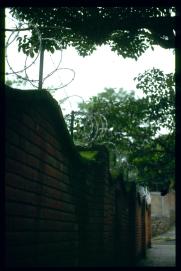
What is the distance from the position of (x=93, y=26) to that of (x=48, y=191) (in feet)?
18.9

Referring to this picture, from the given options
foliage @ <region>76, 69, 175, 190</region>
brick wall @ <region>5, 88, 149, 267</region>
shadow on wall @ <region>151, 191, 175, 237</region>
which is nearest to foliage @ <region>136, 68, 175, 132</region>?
foliage @ <region>76, 69, 175, 190</region>

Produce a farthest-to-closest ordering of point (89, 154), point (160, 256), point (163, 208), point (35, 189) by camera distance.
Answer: point (163, 208)
point (160, 256)
point (89, 154)
point (35, 189)

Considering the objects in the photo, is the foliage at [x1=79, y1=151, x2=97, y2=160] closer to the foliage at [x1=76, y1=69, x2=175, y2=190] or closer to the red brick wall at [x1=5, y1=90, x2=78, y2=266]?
the red brick wall at [x1=5, y1=90, x2=78, y2=266]

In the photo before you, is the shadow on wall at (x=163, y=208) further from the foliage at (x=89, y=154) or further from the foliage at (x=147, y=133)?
the foliage at (x=89, y=154)

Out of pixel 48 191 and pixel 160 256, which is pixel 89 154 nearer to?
pixel 48 191

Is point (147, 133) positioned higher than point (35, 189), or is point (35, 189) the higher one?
point (147, 133)

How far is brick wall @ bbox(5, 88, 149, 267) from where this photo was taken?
3814 mm

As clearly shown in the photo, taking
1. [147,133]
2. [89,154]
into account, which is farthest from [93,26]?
[147,133]

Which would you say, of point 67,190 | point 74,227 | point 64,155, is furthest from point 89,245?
point 64,155

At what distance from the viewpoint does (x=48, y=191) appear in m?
5.12

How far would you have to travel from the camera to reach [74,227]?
6.79 m

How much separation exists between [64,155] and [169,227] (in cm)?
3987

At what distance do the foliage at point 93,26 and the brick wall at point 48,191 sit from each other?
2.66m

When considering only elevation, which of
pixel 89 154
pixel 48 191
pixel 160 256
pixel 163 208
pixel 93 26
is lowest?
pixel 160 256
